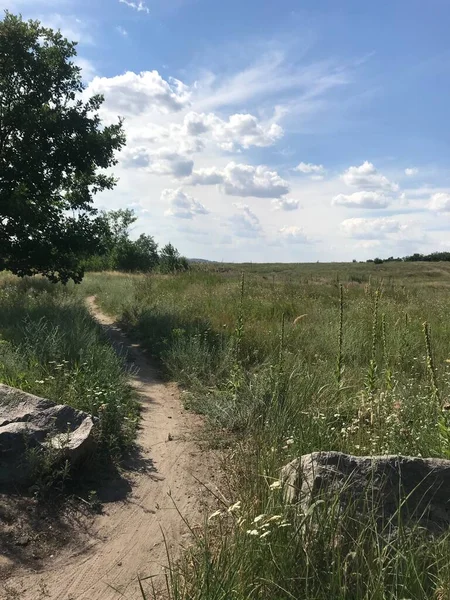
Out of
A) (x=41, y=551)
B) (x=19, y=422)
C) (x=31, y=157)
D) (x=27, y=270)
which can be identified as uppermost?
(x=31, y=157)

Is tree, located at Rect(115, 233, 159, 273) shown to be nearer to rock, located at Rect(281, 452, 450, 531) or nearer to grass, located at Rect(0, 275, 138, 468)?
grass, located at Rect(0, 275, 138, 468)

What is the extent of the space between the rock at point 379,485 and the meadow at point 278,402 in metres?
0.14

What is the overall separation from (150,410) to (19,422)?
226 cm

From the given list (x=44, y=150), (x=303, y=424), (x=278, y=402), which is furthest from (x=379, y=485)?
(x=44, y=150)

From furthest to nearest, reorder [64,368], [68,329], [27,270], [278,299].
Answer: [27,270], [278,299], [68,329], [64,368]

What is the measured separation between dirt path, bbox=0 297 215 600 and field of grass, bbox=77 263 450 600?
0.37m

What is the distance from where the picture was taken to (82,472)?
4.74 m

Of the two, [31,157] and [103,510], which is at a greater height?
[31,157]

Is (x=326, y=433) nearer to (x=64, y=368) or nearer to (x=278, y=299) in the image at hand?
(x=64, y=368)

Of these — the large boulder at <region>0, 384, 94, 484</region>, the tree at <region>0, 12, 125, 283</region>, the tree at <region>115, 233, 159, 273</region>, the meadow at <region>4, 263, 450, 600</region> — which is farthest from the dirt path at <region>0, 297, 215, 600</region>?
the tree at <region>115, 233, 159, 273</region>

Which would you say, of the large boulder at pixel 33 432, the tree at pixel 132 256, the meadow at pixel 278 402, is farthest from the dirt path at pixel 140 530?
the tree at pixel 132 256

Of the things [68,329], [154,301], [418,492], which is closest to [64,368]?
[68,329]

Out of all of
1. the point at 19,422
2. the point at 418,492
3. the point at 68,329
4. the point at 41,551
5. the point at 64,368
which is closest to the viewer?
the point at 418,492

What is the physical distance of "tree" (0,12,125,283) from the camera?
545 inches
